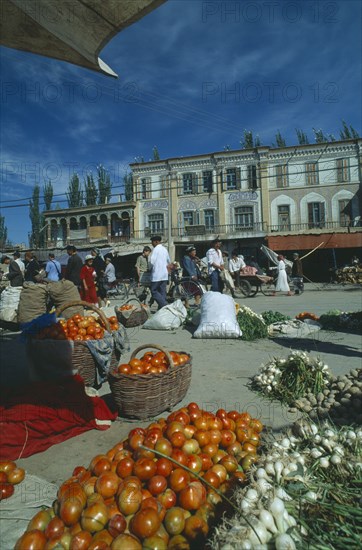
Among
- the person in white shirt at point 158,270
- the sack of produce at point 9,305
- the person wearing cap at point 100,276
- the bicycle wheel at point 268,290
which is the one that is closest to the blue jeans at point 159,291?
the person in white shirt at point 158,270

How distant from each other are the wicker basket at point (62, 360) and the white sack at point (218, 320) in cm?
288

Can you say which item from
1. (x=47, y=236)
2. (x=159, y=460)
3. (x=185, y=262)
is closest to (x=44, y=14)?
(x=159, y=460)

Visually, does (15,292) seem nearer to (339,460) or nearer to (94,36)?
(94,36)

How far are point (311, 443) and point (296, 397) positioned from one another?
1.73 meters

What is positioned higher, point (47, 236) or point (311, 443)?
point (47, 236)

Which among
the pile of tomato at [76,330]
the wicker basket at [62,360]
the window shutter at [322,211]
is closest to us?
the wicker basket at [62,360]

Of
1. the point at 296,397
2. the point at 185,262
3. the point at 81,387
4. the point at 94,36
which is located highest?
the point at 94,36

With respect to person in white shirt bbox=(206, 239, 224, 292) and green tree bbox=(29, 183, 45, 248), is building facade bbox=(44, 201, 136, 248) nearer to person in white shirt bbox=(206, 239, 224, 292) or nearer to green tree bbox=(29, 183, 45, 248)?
green tree bbox=(29, 183, 45, 248)

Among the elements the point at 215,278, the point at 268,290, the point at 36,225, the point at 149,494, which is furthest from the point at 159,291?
the point at 36,225

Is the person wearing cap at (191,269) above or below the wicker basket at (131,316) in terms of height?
above

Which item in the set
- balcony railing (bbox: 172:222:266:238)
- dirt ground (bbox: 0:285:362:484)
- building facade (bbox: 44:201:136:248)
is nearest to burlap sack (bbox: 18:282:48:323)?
dirt ground (bbox: 0:285:362:484)

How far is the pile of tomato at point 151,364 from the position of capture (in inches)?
127

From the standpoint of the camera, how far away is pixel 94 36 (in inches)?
91.1

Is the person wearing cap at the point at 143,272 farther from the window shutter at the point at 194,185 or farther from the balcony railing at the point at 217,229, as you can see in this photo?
the window shutter at the point at 194,185
